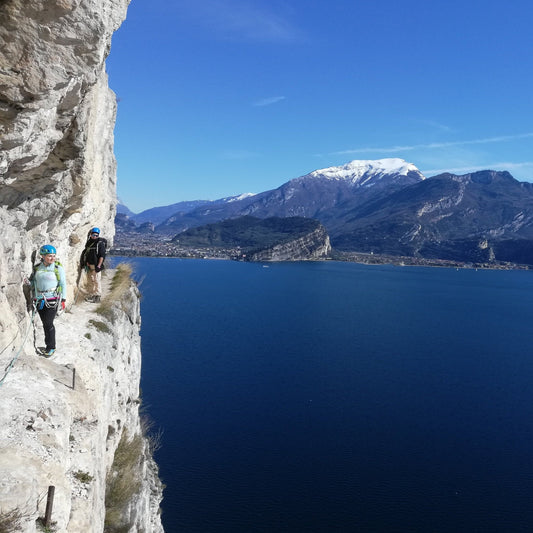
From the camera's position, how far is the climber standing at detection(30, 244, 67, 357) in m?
7.68

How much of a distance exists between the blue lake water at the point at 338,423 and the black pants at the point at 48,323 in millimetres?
18784

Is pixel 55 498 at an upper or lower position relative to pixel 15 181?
lower

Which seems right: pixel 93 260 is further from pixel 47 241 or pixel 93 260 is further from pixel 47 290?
pixel 47 290

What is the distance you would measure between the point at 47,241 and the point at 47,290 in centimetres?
169

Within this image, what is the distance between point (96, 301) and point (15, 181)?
605cm

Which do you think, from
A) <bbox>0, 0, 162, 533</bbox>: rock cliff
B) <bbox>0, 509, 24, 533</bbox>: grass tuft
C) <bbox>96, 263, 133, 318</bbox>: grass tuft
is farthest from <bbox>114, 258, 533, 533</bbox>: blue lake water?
<bbox>0, 509, 24, 533</bbox>: grass tuft

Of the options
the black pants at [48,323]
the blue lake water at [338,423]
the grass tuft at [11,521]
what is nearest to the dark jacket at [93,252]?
the black pants at [48,323]

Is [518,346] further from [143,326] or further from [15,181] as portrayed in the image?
[15,181]

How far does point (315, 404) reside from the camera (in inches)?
1422

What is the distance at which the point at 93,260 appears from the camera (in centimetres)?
1175

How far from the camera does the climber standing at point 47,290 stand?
7.68m

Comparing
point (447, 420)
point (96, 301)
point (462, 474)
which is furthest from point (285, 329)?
point (96, 301)

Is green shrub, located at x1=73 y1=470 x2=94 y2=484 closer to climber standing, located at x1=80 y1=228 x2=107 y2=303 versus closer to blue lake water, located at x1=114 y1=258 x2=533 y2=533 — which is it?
climber standing, located at x1=80 y1=228 x2=107 y2=303

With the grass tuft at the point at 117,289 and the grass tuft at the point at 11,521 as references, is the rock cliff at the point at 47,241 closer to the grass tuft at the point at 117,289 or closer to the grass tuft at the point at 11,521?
the grass tuft at the point at 11,521
